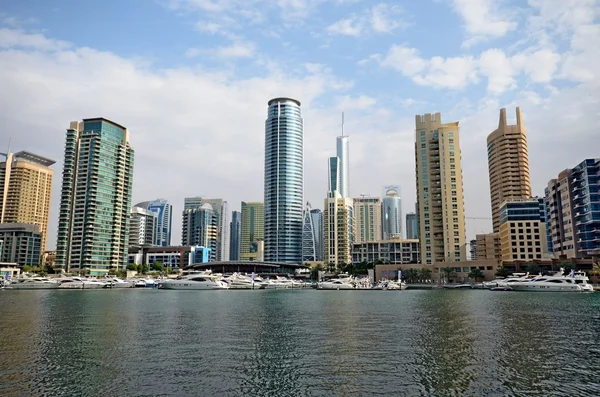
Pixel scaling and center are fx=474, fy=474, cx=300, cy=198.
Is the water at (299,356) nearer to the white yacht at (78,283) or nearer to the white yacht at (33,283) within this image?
the white yacht at (78,283)

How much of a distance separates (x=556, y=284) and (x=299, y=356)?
138m

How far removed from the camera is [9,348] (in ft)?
151

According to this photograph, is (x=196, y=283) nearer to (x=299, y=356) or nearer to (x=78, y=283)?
(x=78, y=283)

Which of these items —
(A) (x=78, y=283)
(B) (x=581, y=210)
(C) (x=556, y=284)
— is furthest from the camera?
(A) (x=78, y=283)

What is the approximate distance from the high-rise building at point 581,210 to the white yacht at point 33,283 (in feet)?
679

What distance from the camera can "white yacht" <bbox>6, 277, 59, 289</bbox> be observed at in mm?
184125

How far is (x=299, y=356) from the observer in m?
43.7

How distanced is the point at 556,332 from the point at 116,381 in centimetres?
4998

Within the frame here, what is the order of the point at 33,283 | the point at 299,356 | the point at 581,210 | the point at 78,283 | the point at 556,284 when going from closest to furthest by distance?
the point at 299,356
the point at 556,284
the point at 581,210
the point at 33,283
the point at 78,283

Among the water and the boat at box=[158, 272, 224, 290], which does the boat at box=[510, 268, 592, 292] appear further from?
the boat at box=[158, 272, 224, 290]

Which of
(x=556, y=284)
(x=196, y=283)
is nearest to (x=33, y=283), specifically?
(x=196, y=283)

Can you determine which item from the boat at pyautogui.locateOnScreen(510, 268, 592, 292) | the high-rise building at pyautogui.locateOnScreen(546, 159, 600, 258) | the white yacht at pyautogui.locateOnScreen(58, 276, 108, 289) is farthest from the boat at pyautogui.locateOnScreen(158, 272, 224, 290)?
the high-rise building at pyautogui.locateOnScreen(546, 159, 600, 258)

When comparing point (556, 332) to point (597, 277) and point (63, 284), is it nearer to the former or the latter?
point (597, 277)

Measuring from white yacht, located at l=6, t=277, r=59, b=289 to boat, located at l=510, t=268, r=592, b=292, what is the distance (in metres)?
177
